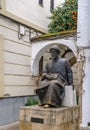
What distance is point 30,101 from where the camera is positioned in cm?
1262

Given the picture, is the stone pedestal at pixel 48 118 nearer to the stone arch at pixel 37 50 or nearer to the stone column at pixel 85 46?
the stone column at pixel 85 46

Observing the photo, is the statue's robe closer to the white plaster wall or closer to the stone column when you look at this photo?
the stone column

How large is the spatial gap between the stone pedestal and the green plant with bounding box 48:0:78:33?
7.00 m

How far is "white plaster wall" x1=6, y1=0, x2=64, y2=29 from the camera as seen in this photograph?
12.1 m

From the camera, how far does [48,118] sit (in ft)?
23.4

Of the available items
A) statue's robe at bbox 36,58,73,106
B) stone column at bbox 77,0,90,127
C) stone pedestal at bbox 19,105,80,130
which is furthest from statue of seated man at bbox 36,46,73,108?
stone column at bbox 77,0,90,127

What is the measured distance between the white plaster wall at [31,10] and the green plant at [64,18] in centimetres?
40

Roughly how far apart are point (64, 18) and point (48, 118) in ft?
26.6

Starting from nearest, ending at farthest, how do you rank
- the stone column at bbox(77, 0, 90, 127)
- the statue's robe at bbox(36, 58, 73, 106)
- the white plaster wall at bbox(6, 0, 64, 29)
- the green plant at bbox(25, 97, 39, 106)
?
the statue's robe at bbox(36, 58, 73, 106) < the stone column at bbox(77, 0, 90, 127) < the white plaster wall at bbox(6, 0, 64, 29) < the green plant at bbox(25, 97, 39, 106)

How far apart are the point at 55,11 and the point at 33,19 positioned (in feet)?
5.52

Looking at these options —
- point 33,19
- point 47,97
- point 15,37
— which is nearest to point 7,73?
point 15,37

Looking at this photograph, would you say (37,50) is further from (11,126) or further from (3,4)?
(11,126)

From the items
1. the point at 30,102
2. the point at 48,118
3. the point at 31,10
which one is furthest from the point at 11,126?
the point at 31,10

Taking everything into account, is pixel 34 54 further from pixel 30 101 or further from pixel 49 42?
pixel 30 101
